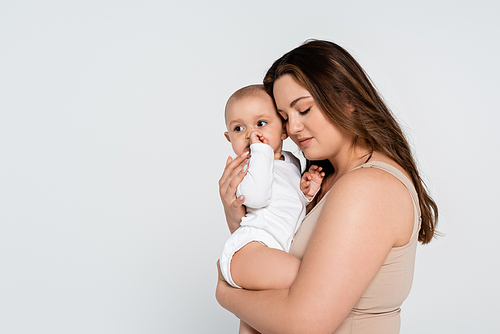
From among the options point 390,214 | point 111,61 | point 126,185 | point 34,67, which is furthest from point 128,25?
point 390,214

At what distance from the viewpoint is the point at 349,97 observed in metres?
2.37

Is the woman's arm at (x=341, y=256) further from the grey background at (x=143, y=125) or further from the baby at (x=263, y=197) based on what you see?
the grey background at (x=143, y=125)

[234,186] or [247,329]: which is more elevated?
[234,186]

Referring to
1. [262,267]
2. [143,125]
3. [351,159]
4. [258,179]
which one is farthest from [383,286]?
[143,125]

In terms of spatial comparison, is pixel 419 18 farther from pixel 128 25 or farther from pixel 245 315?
pixel 245 315

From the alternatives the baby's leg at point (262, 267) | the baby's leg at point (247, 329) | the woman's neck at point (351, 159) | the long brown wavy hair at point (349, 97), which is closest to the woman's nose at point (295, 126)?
the long brown wavy hair at point (349, 97)

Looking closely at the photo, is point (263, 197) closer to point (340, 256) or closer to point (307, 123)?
point (307, 123)

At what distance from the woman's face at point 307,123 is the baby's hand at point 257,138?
163mm

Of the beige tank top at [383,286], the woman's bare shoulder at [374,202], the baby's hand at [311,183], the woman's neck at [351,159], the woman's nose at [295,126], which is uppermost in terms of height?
the woman's nose at [295,126]

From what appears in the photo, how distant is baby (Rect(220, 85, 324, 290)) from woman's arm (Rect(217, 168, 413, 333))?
0.48ft

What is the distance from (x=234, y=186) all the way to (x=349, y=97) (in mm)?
715

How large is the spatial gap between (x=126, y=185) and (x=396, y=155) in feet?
11.3

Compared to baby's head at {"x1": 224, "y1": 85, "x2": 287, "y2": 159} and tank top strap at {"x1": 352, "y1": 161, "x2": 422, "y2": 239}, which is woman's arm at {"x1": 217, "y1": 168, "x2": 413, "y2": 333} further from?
baby's head at {"x1": 224, "y1": 85, "x2": 287, "y2": 159}

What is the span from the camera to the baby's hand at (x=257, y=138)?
255 centimetres
